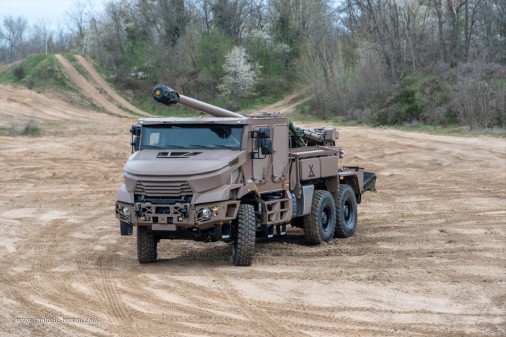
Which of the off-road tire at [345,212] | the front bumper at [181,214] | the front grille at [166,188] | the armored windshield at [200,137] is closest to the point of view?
the front bumper at [181,214]

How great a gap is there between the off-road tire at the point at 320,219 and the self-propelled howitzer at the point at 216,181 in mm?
24

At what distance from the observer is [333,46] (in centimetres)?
5809

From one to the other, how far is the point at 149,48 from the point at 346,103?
78.1 ft

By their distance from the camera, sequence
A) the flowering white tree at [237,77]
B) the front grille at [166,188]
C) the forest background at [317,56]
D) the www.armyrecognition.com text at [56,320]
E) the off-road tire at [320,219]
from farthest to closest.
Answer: the flowering white tree at [237,77] < the forest background at [317,56] < the off-road tire at [320,219] < the front grille at [166,188] < the www.armyrecognition.com text at [56,320]

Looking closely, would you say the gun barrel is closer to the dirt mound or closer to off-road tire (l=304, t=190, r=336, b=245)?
off-road tire (l=304, t=190, r=336, b=245)

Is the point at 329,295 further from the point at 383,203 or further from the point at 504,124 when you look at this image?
the point at 504,124

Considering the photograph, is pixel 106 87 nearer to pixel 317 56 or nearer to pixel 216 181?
pixel 317 56

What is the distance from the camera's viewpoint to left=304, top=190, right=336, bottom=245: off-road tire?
1633 cm

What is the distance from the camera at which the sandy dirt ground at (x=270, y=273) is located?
10766mm

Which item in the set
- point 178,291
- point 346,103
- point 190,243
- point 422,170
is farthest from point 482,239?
point 346,103

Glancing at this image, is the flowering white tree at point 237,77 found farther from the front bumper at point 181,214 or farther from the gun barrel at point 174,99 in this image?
the front bumper at point 181,214

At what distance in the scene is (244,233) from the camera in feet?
45.0

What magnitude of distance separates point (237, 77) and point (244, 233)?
48789 mm

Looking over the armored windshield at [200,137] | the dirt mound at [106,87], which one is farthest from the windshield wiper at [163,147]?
the dirt mound at [106,87]
